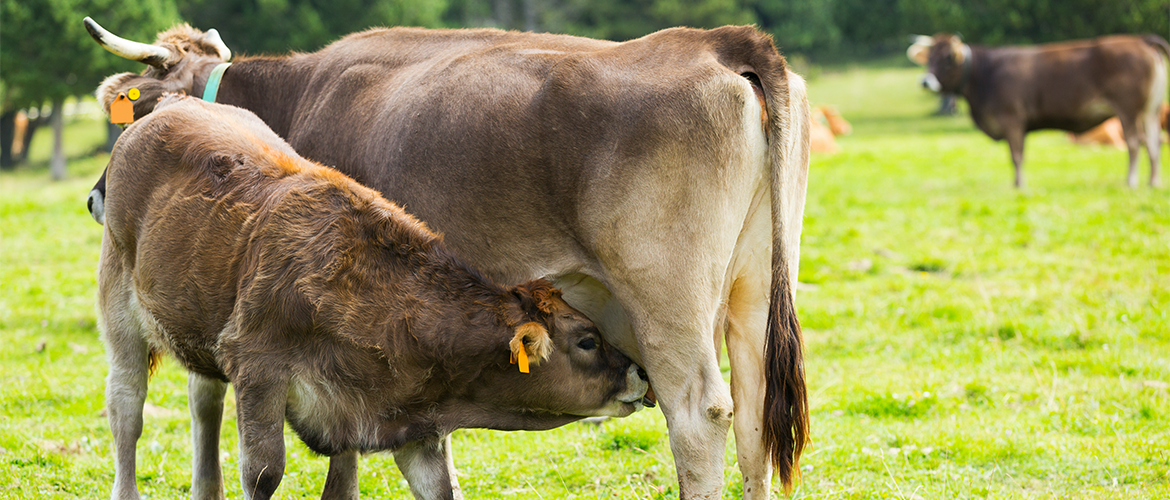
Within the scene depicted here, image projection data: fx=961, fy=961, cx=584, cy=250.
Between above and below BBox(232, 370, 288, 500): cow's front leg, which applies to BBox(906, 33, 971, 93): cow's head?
below

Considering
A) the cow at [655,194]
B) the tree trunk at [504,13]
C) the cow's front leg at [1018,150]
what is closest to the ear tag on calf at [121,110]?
the cow at [655,194]

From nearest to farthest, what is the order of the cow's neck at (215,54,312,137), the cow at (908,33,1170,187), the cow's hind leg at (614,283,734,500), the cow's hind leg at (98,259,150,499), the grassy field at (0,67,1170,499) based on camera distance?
the cow's hind leg at (614,283,734,500) < the cow's hind leg at (98,259,150,499) < the grassy field at (0,67,1170,499) < the cow's neck at (215,54,312,137) < the cow at (908,33,1170,187)

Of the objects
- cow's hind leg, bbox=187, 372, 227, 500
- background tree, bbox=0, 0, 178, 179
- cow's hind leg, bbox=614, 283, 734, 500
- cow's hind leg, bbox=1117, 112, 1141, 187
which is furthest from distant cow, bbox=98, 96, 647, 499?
background tree, bbox=0, 0, 178, 179

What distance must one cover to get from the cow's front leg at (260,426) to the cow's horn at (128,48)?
8.57ft

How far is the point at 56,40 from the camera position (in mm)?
25625

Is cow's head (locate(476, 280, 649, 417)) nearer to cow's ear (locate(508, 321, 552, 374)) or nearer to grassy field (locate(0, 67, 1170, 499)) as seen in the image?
cow's ear (locate(508, 321, 552, 374))

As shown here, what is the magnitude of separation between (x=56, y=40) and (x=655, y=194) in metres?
26.7

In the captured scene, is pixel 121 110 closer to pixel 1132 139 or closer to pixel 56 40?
pixel 1132 139

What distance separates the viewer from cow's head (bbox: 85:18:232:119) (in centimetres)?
557

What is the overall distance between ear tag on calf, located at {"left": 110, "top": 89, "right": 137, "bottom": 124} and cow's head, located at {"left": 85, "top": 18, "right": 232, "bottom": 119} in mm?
102

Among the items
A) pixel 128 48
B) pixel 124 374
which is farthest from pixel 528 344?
pixel 128 48

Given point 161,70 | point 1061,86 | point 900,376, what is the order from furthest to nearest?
point 1061,86
point 900,376
point 161,70

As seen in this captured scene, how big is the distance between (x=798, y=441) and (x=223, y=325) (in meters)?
2.37

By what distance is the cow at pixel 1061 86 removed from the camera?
14930 millimetres
